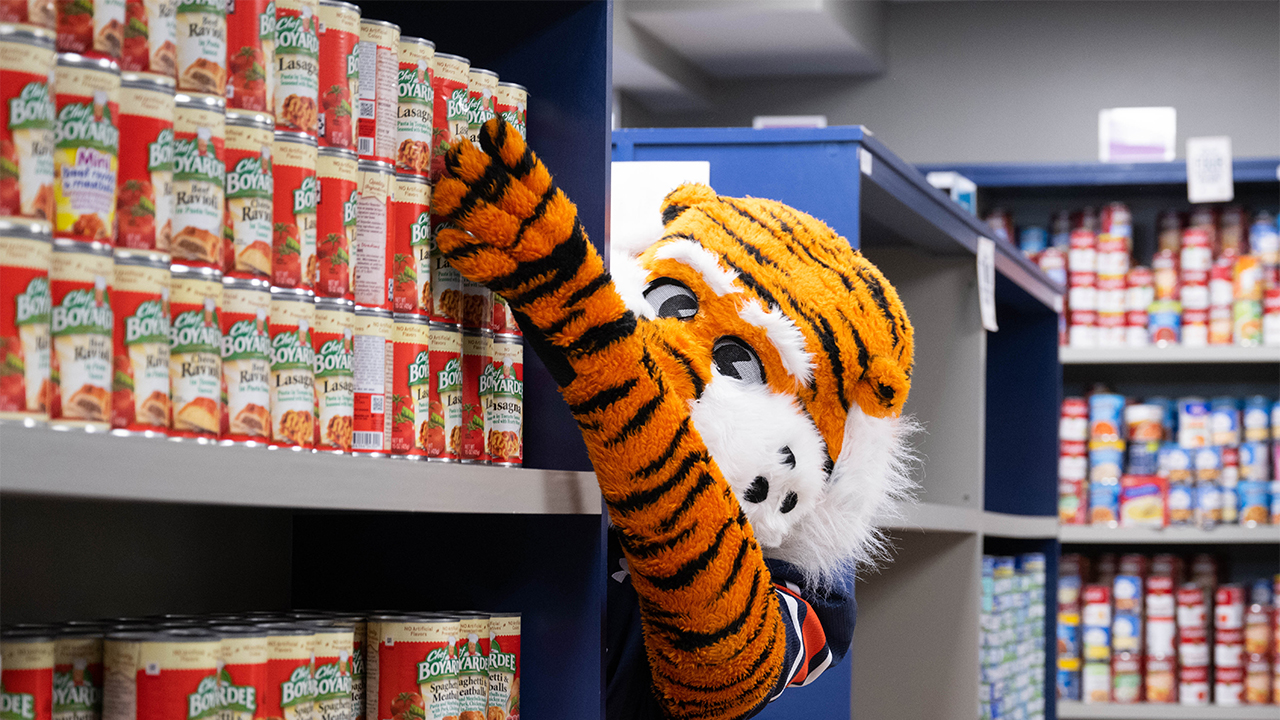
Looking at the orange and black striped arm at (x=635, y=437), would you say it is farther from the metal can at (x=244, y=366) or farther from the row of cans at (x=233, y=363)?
the metal can at (x=244, y=366)

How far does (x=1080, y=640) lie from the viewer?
397 cm

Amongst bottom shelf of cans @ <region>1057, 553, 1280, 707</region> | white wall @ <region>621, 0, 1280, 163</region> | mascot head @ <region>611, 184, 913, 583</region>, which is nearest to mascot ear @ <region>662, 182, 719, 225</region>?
mascot head @ <region>611, 184, 913, 583</region>

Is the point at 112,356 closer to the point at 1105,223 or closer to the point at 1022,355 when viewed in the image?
the point at 1022,355

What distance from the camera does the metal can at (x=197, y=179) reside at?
0.81 metres

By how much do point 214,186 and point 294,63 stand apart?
0.13 m

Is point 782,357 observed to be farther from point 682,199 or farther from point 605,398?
point 605,398

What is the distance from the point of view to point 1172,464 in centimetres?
394

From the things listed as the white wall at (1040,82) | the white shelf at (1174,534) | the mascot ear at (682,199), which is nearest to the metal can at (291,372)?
the mascot ear at (682,199)

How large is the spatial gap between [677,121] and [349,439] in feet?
14.5

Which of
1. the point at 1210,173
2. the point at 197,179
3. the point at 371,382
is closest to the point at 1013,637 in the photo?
the point at 1210,173

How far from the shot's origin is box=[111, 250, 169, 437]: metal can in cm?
75

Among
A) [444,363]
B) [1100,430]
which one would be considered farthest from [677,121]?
[444,363]

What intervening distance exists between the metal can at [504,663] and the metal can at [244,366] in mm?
347

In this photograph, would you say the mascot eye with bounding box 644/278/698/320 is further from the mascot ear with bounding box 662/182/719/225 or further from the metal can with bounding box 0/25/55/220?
the metal can with bounding box 0/25/55/220
